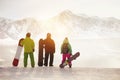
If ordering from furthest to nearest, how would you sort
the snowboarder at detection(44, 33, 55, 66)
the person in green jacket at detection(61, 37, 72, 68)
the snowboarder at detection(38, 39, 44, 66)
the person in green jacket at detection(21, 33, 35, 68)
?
the snowboarder at detection(38, 39, 44, 66) → the snowboarder at detection(44, 33, 55, 66) → the person in green jacket at detection(61, 37, 72, 68) → the person in green jacket at detection(21, 33, 35, 68)

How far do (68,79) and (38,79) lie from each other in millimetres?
901

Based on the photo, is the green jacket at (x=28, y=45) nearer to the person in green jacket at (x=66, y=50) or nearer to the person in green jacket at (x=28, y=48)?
the person in green jacket at (x=28, y=48)

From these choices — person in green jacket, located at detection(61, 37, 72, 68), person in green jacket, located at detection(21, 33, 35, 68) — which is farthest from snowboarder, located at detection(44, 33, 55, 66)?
person in green jacket, located at detection(21, 33, 35, 68)

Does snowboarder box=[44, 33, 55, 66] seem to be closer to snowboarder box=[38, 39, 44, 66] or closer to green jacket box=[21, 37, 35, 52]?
snowboarder box=[38, 39, 44, 66]

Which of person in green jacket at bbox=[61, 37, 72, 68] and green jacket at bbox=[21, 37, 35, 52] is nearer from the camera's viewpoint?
green jacket at bbox=[21, 37, 35, 52]

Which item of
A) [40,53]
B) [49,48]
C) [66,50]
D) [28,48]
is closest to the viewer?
[28,48]

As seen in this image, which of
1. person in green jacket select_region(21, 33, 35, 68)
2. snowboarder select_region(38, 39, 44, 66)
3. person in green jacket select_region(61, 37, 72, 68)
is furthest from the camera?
snowboarder select_region(38, 39, 44, 66)

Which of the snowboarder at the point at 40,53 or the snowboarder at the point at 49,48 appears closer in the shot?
the snowboarder at the point at 49,48

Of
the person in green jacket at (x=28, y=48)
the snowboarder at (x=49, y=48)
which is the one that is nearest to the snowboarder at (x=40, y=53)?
the snowboarder at (x=49, y=48)

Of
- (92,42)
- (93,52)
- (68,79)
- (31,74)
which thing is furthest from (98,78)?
(92,42)

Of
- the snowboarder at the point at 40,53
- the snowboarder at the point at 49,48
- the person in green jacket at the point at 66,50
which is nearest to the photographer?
the person in green jacket at the point at 66,50

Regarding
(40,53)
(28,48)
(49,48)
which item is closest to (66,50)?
(49,48)

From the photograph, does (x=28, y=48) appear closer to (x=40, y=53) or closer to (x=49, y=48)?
(x=49, y=48)

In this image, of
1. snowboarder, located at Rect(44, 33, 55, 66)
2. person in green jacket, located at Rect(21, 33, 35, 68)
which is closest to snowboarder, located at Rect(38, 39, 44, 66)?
snowboarder, located at Rect(44, 33, 55, 66)
